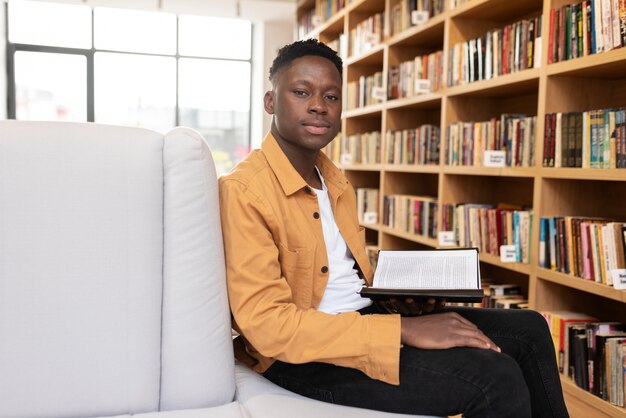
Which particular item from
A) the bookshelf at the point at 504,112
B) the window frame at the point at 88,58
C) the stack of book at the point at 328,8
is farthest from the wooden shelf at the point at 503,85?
the window frame at the point at 88,58

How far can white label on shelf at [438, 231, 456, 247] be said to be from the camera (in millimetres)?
2766

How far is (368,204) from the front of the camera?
402 centimetres

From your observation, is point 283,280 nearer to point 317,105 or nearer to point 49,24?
point 317,105

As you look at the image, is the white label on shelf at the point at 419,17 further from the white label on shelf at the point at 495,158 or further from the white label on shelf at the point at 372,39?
the white label on shelf at the point at 495,158

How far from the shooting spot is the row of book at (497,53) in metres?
2.24

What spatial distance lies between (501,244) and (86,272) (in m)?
1.88

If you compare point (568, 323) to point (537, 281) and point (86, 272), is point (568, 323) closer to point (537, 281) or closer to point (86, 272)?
point (537, 281)

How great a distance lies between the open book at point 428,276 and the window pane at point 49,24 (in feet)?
18.4

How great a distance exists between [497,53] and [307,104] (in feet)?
4.90

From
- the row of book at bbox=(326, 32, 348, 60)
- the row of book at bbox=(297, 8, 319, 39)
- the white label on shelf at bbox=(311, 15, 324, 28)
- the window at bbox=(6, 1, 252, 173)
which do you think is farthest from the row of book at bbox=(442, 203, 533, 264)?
the window at bbox=(6, 1, 252, 173)

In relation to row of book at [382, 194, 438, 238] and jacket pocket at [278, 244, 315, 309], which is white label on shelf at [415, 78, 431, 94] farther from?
jacket pocket at [278, 244, 315, 309]

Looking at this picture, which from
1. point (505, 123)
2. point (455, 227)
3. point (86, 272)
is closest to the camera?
point (86, 272)

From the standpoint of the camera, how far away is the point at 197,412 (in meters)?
1.02

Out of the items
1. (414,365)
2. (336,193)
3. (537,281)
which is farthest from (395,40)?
(414,365)
